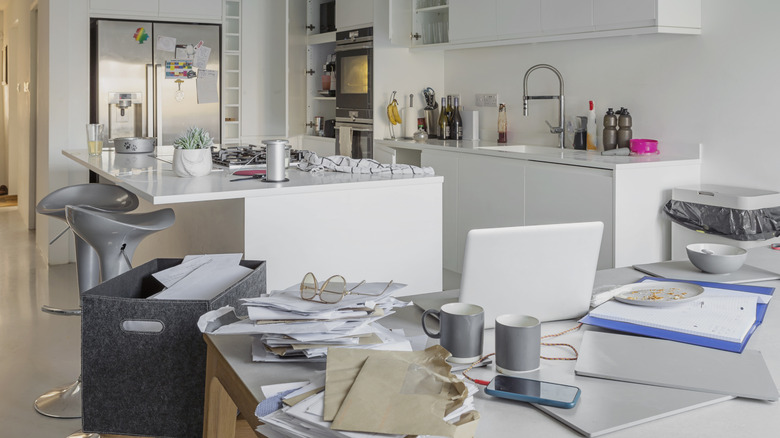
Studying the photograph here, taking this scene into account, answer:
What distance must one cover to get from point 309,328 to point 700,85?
3.29m

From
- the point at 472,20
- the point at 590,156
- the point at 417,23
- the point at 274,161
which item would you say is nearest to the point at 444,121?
the point at 417,23

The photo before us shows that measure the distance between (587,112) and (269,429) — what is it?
3948 mm

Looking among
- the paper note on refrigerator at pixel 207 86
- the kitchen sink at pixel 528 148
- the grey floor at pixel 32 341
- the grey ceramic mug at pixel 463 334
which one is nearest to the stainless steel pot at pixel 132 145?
the grey floor at pixel 32 341

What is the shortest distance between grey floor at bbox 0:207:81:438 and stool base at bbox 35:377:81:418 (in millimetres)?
34

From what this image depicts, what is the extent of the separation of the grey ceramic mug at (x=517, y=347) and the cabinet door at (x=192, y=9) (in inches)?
212

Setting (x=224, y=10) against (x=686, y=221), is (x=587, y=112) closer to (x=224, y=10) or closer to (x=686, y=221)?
(x=686, y=221)

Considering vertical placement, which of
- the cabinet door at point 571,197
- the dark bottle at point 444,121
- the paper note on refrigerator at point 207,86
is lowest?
the cabinet door at point 571,197

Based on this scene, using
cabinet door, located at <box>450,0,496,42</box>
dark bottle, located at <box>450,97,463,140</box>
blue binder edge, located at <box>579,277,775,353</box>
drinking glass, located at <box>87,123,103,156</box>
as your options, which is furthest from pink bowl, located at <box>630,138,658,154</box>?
drinking glass, located at <box>87,123,103,156</box>

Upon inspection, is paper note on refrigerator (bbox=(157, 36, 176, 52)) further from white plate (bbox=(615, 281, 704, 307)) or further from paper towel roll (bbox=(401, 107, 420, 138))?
white plate (bbox=(615, 281, 704, 307))

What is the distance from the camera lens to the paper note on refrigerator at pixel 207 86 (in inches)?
241

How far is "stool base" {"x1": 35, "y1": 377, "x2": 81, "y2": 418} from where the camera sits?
9.93ft

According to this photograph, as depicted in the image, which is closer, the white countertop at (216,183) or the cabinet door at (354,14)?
the white countertop at (216,183)

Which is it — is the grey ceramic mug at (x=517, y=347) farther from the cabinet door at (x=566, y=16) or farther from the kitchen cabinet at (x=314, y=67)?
the kitchen cabinet at (x=314, y=67)

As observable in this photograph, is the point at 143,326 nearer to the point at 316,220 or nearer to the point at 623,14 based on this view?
the point at 316,220
